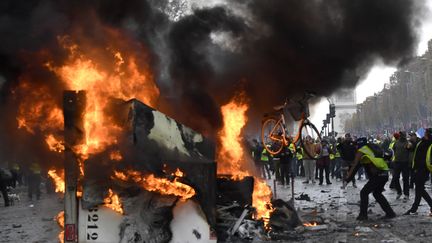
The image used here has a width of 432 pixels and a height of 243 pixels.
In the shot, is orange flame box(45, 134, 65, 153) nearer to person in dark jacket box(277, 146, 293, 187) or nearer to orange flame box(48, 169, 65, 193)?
orange flame box(48, 169, 65, 193)

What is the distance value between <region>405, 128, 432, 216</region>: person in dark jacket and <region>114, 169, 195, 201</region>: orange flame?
5856 mm

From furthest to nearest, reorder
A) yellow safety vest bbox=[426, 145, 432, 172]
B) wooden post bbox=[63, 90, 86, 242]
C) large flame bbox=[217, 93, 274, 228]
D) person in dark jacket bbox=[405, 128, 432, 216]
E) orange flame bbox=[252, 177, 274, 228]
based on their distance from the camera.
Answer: person in dark jacket bbox=[405, 128, 432, 216]
yellow safety vest bbox=[426, 145, 432, 172]
large flame bbox=[217, 93, 274, 228]
orange flame bbox=[252, 177, 274, 228]
wooden post bbox=[63, 90, 86, 242]

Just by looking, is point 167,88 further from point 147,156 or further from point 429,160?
point 429,160

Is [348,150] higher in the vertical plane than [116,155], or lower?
higher

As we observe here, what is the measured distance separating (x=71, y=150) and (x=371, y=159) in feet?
21.0

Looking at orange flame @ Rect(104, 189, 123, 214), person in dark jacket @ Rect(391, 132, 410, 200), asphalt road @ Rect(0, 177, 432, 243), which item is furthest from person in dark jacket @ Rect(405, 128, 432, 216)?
orange flame @ Rect(104, 189, 123, 214)

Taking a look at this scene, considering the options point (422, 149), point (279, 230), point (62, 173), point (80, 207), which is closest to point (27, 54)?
point (62, 173)

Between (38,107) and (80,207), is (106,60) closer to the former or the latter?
(38,107)

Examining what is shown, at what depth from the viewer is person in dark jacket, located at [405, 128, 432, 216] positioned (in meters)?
10.6

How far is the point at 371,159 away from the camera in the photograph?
10.2 metres

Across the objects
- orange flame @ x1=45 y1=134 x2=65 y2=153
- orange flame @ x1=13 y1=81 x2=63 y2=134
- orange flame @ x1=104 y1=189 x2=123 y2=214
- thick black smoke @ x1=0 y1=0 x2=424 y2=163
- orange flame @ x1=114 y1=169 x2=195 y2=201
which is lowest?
orange flame @ x1=104 y1=189 x2=123 y2=214

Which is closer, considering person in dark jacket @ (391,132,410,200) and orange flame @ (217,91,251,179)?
orange flame @ (217,91,251,179)

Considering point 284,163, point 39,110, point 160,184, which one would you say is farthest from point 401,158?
point 39,110

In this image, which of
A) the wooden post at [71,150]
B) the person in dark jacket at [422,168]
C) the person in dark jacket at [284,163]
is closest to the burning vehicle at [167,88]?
the wooden post at [71,150]
